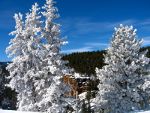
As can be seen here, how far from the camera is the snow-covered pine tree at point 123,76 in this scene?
4091cm

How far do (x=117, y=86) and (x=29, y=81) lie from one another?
1000 centimetres

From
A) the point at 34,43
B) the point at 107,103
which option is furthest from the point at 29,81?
the point at 107,103

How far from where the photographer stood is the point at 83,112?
3547 cm

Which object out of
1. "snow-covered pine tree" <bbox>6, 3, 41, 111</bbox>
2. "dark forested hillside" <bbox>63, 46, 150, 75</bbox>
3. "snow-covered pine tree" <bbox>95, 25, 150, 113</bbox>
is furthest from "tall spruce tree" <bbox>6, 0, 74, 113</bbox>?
"dark forested hillside" <bbox>63, 46, 150, 75</bbox>

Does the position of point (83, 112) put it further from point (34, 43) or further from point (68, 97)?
point (34, 43)

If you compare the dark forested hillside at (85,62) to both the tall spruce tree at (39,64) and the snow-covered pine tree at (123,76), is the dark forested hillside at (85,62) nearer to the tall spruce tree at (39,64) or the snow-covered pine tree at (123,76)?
the snow-covered pine tree at (123,76)

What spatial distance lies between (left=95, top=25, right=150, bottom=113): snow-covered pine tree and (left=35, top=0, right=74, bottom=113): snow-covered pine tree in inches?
238

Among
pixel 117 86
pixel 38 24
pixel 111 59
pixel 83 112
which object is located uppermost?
pixel 38 24

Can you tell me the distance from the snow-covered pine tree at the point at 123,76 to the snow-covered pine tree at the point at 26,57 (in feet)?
25.5

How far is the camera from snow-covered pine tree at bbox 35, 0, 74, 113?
34.9m

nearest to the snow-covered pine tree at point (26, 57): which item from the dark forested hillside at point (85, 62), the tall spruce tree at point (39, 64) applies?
the tall spruce tree at point (39, 64)

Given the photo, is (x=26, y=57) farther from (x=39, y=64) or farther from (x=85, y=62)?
(x=85, y=62)

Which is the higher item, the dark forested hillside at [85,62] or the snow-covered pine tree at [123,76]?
the dark forested hillside at [85,62]

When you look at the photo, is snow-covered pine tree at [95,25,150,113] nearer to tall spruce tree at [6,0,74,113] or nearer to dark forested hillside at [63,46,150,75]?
tall spruce tree at [6,0,74,113]
